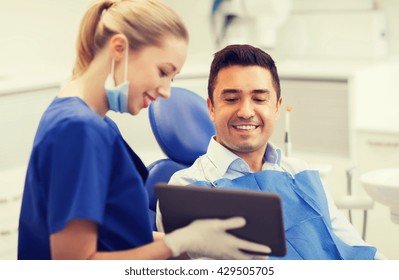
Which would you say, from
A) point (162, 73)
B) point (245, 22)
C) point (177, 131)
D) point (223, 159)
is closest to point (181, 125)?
point (177, 131)

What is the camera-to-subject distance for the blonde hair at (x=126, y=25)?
3.20 ft

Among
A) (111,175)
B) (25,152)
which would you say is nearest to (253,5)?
(25,152)

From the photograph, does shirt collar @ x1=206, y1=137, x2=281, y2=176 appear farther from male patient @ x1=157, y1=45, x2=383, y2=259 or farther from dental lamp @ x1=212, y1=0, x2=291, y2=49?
dental lamp @ x1=212, y1=0, x2=291, y2=49

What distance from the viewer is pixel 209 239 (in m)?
1.02

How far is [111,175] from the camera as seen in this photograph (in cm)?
100

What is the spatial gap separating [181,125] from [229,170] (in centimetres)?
20

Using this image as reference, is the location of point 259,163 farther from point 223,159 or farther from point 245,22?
point 245,22

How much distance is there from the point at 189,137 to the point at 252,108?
26 centimetres

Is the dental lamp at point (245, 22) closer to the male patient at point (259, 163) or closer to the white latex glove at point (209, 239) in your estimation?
the male patient at point (259, 163)

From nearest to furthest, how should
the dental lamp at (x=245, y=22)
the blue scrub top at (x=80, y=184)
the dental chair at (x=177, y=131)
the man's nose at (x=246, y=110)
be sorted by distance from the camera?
the blue scrub top at (x=80, y=184), the man's nose at (x=246, y=110), the dental chair at (x=177, y=131), the dental lamp at (x=245, y=22)

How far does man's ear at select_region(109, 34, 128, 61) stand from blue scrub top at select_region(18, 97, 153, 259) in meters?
0.08

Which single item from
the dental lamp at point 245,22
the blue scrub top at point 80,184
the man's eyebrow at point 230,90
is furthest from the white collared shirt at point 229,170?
the dental lamp at point 245,22

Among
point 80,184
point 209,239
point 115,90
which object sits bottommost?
point 209,239

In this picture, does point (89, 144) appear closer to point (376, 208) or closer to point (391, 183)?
point (391, 183)
